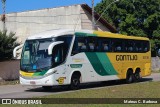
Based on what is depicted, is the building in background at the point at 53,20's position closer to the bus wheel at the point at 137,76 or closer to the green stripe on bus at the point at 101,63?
the bus wheel at the point at 137,76

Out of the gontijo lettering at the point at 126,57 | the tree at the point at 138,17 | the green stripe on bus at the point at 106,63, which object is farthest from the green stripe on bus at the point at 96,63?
the tree at the point at 138,17

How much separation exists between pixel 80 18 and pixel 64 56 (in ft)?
78.4

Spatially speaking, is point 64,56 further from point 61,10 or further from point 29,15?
point 29,15

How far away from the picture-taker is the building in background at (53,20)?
147ft

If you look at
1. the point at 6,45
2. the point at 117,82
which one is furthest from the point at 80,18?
the point at 117,82

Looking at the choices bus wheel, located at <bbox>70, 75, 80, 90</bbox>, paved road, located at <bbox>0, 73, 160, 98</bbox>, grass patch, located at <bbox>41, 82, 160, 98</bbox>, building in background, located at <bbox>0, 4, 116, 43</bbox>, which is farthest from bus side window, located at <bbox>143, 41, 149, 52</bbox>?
building in background, located at <bbox>0, 4, 116, 43</bbox>

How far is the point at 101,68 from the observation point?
23891 millimetres

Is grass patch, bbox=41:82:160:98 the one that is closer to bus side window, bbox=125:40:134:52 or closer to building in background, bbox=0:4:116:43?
bus side window, bbox=125:40:134:52

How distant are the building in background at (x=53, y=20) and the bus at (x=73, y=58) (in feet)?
60.2

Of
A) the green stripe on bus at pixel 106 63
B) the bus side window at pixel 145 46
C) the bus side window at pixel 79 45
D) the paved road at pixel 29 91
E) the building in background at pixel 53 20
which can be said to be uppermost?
the building in background at pixel 53 20

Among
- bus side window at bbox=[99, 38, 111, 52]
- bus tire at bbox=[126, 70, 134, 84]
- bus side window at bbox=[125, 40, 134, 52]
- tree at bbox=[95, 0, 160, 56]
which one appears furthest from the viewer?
tree at bbox=[95, 0, 160, 56]

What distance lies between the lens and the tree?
199 feet

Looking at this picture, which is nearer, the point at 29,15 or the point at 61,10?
the point at 61,10

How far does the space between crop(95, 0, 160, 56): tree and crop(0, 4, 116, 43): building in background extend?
38.0 feet
